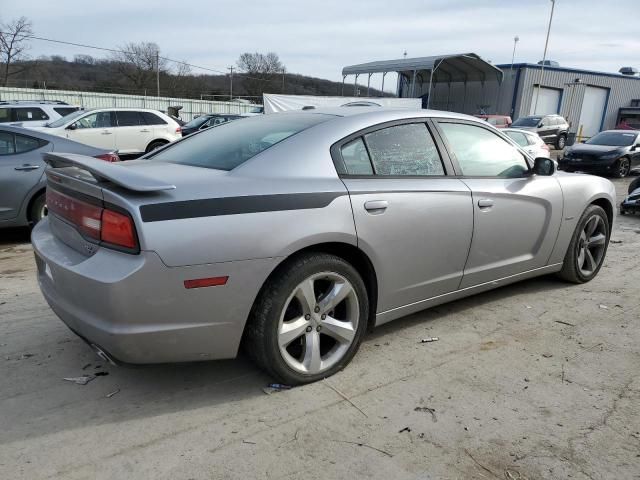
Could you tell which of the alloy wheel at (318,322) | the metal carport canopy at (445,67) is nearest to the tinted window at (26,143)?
the alloy wheel at (318,322)

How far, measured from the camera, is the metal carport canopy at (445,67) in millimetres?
33938

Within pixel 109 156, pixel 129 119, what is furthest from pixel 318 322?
pixel 129 119

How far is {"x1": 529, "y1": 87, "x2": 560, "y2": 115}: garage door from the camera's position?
39.2 m

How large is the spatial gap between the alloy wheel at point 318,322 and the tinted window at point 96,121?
1143 centimetres

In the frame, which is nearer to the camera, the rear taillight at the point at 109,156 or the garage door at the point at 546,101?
the rear taillight at the point at 109,156

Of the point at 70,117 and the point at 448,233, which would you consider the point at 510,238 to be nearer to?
the point at 448,233

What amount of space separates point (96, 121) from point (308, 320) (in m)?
11.7

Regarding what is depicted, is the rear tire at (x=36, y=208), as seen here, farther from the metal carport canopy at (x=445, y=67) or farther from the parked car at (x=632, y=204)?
the metal carport canopy at (x=445, y=67)

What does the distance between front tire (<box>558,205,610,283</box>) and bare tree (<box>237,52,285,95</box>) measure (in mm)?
62923

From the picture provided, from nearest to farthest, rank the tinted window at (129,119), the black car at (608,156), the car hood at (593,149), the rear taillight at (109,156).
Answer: the rear taillight at (109,156) < the tinted window at (129,119) < the black car at (608,156) < the car hood at (593,149)

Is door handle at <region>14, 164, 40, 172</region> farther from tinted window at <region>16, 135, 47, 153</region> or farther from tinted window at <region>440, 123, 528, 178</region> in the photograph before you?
tinted window at <region>440, 123, 528, 178</region>

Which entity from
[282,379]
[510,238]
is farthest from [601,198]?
[282,379]

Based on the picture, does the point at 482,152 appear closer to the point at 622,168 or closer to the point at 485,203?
the point at 485,203

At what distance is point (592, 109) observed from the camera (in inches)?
1695
